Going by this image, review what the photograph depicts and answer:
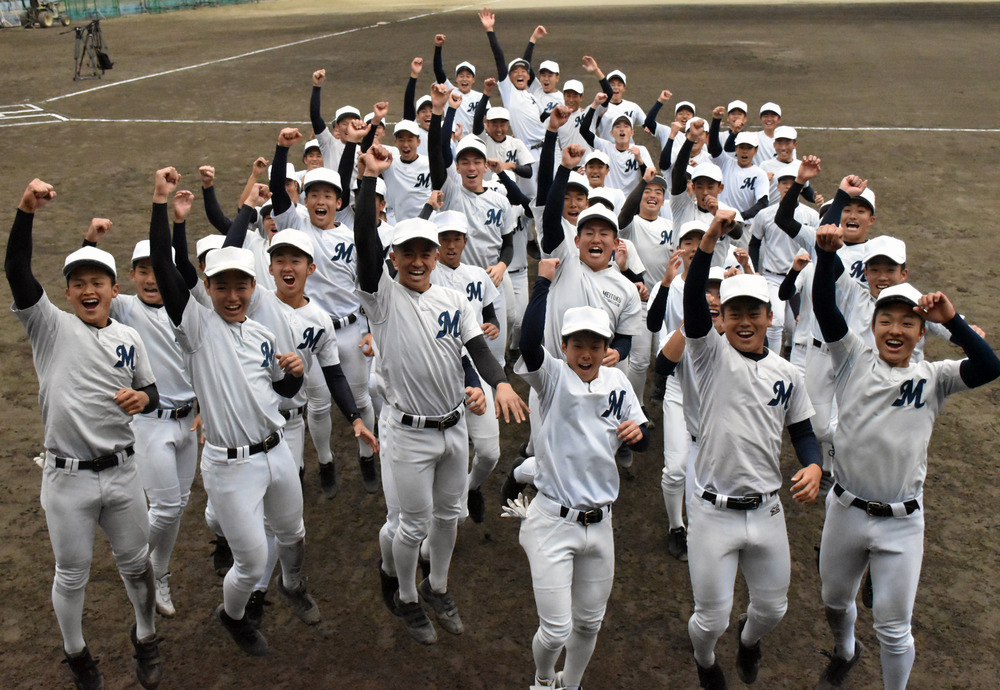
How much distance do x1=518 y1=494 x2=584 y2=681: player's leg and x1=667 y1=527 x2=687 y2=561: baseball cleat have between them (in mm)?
2016

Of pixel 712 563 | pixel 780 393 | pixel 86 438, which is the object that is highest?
pixel 780 393

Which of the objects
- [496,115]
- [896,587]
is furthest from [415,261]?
[496,115]

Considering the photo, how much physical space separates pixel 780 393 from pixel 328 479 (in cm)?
431

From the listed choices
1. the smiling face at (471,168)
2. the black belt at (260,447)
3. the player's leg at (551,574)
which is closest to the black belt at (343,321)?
the smiling face at (471,168)

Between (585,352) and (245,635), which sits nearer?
(585,352)

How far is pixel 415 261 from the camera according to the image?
6.15 meters

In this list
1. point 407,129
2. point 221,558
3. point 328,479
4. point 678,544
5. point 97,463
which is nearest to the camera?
point 97,463

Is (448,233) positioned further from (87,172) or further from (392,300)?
(87,172)

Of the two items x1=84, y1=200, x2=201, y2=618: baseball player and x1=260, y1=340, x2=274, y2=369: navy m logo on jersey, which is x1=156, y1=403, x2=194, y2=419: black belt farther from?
x1=260, y1=340, x2=274, y2=369: navy m logo on jersey

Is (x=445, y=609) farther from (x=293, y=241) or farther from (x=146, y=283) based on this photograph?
(x=146, y=283)

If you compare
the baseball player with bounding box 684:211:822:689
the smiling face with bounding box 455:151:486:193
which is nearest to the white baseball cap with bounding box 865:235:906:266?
the baseball player with bounding box 684:211:822:689

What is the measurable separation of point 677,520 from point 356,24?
34807mm

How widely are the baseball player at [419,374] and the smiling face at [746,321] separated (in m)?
1.49

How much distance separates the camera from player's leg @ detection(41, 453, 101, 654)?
560 cm
